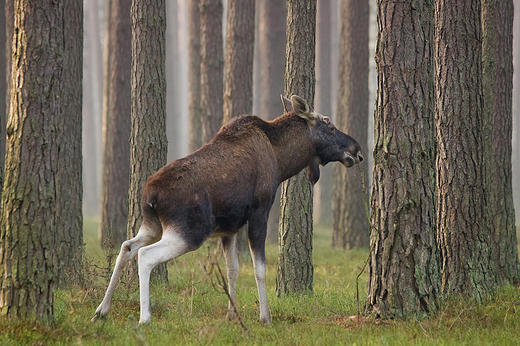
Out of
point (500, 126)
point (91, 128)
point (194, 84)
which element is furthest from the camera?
point (91, 128)

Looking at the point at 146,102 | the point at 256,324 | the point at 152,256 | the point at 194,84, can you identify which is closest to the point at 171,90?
the point at 194,84

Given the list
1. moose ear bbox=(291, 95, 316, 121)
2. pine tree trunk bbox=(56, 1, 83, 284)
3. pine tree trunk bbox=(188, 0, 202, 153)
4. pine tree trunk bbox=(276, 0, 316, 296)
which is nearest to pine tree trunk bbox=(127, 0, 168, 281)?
pine tree trunk bbox=(56, 1, 83, 284)

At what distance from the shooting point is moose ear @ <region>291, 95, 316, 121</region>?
7598mm

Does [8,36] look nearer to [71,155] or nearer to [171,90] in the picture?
[71,155]

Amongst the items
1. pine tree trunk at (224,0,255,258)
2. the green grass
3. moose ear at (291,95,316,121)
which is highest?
pine tree trunk at (224,0,255,258)

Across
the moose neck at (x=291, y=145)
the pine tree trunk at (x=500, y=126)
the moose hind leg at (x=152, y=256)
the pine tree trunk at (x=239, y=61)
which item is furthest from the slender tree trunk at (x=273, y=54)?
the moose hind leg at (x=152, y=256)

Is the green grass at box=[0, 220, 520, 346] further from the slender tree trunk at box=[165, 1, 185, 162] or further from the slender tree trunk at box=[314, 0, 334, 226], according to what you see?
the slender tree trunk at box=[165, 1, 185, 162]

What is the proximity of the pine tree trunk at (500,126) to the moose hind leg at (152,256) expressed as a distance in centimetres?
595

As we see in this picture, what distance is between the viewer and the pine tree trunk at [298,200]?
8828 millimetres

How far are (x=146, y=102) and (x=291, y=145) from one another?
3.43m

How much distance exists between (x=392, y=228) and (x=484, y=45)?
214 inches

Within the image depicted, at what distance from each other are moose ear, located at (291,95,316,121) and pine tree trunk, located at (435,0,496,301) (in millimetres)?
1889

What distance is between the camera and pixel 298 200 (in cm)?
883

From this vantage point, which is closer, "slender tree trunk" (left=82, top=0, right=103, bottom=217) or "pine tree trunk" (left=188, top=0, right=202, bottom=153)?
"pine tree trunk" (left=188, top=0, right=202, bottom=153)
